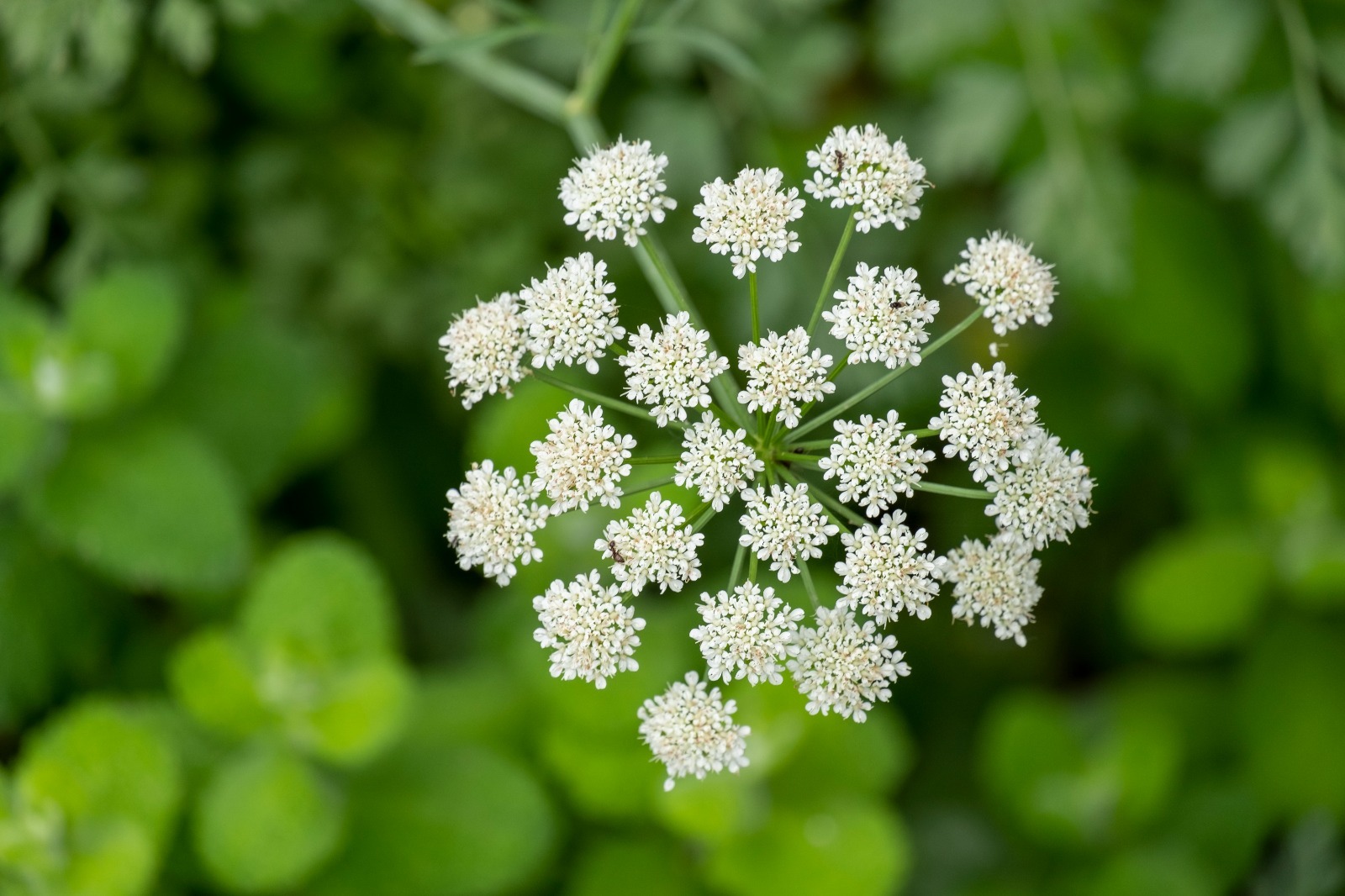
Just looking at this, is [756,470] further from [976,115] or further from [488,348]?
[976,115]

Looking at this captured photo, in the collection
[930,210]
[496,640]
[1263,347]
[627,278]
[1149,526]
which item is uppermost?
[930,210]

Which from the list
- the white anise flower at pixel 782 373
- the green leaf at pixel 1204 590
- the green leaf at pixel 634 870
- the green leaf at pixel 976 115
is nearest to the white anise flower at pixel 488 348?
the white anise flower at pixel 782 373

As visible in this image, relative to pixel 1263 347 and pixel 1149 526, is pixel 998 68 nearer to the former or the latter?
pixel 1263 347

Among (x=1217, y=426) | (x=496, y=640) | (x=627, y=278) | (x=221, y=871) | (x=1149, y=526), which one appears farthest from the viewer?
(x=1149, y=526)

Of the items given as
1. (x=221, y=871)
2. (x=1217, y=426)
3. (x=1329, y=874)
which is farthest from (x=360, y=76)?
(x=1329, y=874)

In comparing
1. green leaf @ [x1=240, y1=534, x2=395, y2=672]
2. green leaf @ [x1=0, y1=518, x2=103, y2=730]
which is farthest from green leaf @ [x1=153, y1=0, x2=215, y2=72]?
green leaf @ [x1=0, y1=518, x2=103, y2=730]

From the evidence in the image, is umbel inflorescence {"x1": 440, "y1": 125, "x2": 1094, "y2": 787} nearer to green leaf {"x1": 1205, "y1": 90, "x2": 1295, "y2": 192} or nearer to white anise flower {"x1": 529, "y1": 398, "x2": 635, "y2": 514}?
white anise flower {"x1": 529, "y1": 398, "x2": 635, "y2": 514}
